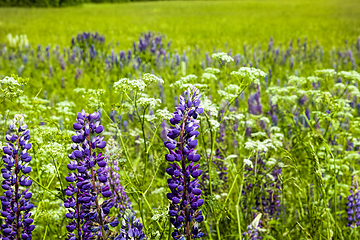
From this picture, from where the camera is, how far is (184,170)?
44.7 inches

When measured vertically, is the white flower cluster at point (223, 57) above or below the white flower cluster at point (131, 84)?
A: above

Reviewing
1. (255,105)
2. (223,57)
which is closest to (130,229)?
(223,57)

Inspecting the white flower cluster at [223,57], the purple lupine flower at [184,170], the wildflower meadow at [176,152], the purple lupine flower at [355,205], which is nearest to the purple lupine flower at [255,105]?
the wildflower meadow at [176,152]

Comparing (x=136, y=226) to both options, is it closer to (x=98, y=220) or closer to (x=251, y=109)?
(x=98, y=220)

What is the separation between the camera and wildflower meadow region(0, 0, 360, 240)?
119cm

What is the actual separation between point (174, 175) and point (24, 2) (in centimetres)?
4320

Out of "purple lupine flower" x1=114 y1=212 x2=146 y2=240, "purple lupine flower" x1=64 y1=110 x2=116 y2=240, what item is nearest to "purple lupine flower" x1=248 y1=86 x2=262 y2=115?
"purple lupine flower" x1=64 y1=110 x2=116 y2=240

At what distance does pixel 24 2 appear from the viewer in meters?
37.2

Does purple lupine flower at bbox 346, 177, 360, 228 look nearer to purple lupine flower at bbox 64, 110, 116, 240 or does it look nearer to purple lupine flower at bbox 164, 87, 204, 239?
purple lupine flower at bbox 164, 87, 204, 239

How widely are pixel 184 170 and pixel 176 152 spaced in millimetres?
80

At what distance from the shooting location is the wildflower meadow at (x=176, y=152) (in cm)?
119

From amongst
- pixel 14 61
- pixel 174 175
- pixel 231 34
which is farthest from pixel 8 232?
pixel 231 34

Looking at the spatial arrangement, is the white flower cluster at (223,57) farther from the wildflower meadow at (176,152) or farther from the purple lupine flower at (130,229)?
the purple lupine flower at (130,229)

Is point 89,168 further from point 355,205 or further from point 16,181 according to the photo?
point 355,205
